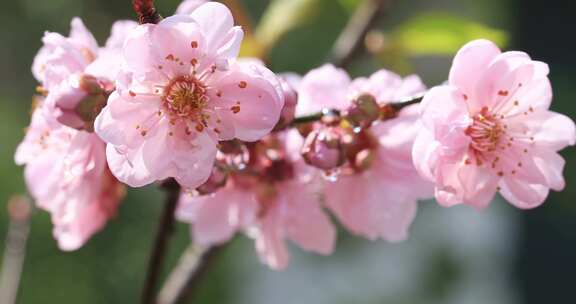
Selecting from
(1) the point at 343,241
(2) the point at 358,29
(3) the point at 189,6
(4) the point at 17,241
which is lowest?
(1) the point at 343,241

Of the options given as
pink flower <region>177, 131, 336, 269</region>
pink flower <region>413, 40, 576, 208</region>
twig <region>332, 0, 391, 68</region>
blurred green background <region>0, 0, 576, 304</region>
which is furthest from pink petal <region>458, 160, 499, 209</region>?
blurred green background <region>0, 0, 576, 304</region>

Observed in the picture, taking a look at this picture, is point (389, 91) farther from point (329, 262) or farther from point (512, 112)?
point (329, 262)

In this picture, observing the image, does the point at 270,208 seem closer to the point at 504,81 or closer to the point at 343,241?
the point at 504,81

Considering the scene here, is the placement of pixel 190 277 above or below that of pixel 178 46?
below

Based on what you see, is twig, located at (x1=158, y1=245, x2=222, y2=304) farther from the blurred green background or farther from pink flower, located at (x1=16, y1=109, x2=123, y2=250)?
the blurred green background

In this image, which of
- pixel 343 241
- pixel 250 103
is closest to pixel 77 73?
pixel 250 103

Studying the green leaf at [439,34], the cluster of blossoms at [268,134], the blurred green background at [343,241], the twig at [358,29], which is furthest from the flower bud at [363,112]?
the blurred green background at [343,241]

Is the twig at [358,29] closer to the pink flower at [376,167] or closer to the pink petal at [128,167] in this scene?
the pink flower at [376,167]
